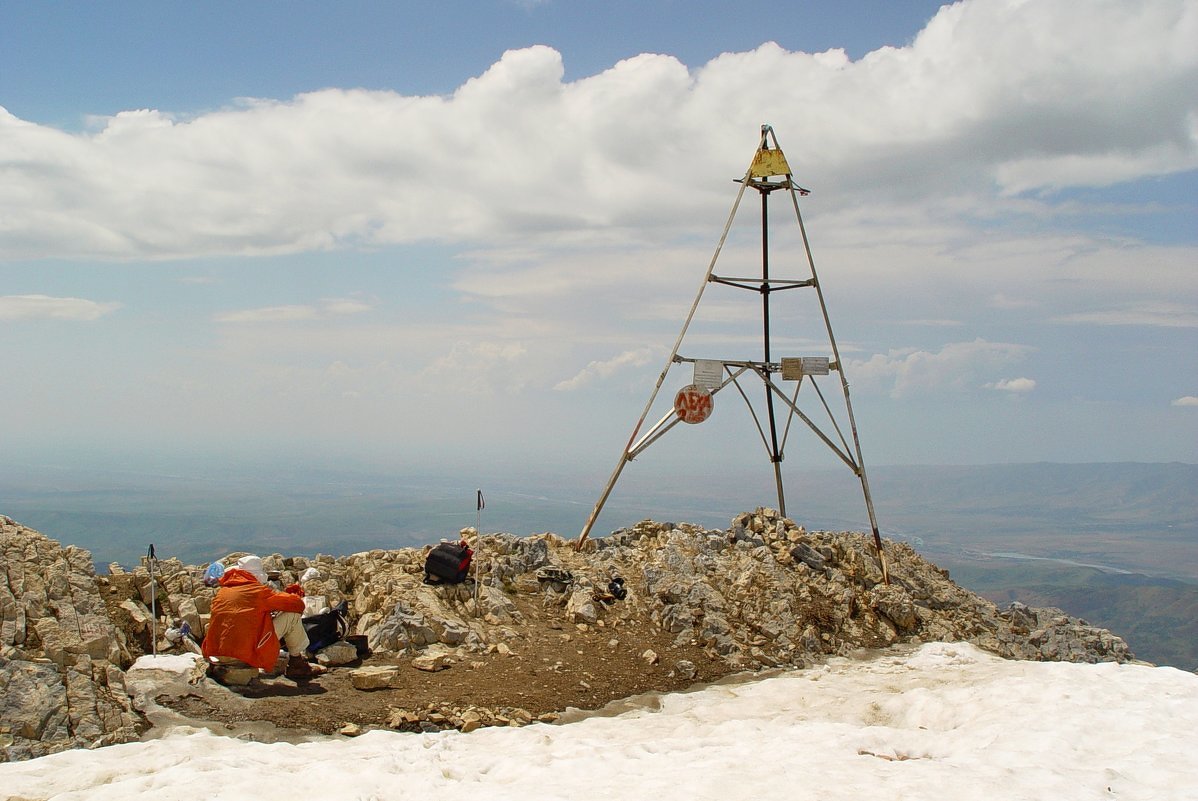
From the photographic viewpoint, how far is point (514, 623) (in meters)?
14.7

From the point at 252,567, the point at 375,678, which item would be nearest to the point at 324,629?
the point at 375,678

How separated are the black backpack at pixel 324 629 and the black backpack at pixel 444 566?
231 cm

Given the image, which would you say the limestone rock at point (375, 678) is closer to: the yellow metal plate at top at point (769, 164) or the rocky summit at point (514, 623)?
the rocky summit at point (514, 623)

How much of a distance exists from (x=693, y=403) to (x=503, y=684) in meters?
8.79

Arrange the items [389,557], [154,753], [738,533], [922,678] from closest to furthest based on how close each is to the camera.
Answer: [154,753], [922,678], [389,557], [738,533]

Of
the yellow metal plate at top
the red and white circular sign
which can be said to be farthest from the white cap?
the yellow metal plate at top

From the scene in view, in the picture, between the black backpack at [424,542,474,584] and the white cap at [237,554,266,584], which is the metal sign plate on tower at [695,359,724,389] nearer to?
the black backpack at [424,542,474,584]

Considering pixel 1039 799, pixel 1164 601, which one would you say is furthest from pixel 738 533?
pixel 1164 601

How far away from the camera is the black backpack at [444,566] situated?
15258 millimetres

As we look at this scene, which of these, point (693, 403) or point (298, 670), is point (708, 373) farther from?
point (298, 670)

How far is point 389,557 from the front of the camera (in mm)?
16906

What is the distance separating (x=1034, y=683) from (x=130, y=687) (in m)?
12.7

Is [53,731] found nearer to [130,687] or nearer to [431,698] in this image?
[130,687]

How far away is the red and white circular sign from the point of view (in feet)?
62.1
